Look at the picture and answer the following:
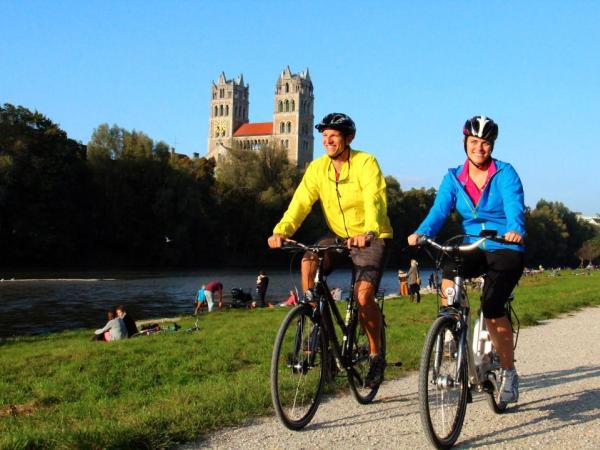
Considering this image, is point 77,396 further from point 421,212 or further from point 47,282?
point 421,212

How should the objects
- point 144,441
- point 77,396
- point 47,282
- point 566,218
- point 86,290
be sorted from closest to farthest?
point 144,441, point 77,396, point 86,290, point 47,282, point 566,218

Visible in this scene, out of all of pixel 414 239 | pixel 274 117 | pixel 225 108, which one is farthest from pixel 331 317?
pixel 225 108

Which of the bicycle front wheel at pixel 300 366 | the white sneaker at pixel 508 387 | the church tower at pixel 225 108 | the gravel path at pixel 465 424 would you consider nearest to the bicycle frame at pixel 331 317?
the bicycle front wheel at pixel 300 366

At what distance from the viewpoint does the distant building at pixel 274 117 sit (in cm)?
Answer: 17359

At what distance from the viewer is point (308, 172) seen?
5.50m

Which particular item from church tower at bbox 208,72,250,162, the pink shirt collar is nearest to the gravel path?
the pink shirt collar

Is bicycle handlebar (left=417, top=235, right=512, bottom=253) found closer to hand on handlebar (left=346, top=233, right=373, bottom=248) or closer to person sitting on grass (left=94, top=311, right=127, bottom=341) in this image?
hand on handlebar (left=346, top=233, right=373, bottom=248)

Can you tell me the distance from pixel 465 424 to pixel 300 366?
1.24m

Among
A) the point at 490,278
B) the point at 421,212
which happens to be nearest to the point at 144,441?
the point at 490,278

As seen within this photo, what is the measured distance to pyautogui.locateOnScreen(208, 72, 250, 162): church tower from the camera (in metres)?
185

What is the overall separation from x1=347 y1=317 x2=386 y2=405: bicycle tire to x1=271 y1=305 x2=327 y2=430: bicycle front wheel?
51 centimetres

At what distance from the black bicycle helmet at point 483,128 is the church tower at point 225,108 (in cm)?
18015

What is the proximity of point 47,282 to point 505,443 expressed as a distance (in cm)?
3765

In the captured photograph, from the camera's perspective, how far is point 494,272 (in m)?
4.96
